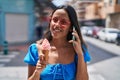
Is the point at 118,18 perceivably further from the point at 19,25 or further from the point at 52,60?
the point at 19,25

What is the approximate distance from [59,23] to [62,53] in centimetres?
25

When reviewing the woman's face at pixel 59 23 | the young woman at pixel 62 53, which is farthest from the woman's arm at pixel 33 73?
the woman's face at pixel 59 23

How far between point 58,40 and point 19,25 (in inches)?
766

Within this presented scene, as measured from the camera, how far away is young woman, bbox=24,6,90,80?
6.85 feet

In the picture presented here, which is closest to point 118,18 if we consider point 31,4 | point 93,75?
point 93,75

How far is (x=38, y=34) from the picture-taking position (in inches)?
958

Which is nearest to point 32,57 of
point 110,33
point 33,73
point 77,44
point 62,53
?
point 33,73

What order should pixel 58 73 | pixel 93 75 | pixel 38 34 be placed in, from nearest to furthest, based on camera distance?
pixel 58 73, pixel 93 75, pixel 38 34

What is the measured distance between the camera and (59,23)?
2.09 m

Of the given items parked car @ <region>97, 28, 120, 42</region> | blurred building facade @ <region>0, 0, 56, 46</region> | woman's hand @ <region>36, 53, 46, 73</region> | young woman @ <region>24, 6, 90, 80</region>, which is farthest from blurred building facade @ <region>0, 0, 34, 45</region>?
woman's hand @ <region>36, 53, 46, 73</region>

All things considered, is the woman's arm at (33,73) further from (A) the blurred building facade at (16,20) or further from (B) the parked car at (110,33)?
(A) the blurred building facade at (16,20)

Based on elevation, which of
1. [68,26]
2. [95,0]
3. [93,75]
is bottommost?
[93,75]

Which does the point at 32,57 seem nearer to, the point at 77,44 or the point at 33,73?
the point at 33,73

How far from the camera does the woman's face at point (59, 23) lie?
2.09 m
